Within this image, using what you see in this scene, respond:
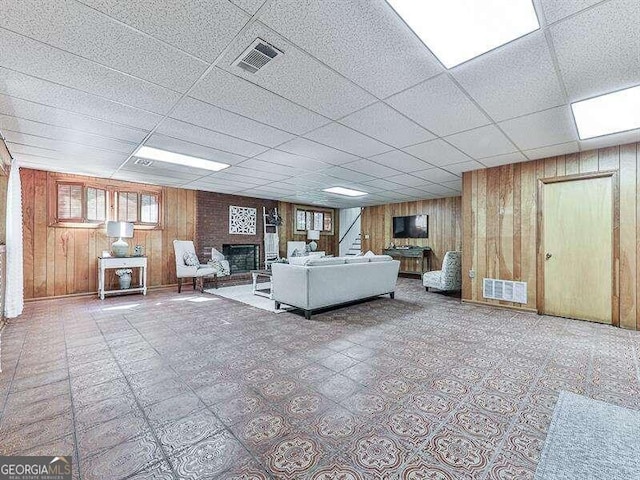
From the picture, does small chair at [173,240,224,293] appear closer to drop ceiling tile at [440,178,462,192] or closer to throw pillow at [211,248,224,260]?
throw pillow at [211,248,224,260]

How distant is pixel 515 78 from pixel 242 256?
24.2ft

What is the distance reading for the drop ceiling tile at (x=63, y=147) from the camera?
350cm

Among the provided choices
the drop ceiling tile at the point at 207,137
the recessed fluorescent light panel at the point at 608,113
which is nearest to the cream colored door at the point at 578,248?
the recessed fluorescent light panel at the point at 608,113

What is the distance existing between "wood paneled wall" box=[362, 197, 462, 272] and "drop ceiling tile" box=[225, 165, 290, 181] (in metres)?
4.90

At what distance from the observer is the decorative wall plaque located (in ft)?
26.3

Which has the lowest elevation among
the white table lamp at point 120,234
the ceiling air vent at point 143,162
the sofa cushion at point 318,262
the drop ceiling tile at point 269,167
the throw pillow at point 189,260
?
the throw pillow at point 189,260

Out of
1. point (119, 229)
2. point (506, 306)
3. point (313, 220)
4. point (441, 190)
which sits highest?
point (441, 190)

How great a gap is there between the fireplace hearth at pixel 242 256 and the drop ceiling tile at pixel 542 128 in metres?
6.83

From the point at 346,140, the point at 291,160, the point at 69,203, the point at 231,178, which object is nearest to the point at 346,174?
the point at 291,160

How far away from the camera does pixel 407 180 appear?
19.4 feet

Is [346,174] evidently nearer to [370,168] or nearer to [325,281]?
[370,168]

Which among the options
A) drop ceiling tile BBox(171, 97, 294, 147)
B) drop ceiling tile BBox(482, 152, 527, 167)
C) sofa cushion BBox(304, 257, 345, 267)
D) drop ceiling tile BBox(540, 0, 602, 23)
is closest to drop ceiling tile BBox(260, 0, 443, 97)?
drop ceiling tile BBox(540, 0, 602, 23)

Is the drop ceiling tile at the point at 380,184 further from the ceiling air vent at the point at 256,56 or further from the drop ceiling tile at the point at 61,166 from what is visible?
the drop ceiling tile at the point at 61,166

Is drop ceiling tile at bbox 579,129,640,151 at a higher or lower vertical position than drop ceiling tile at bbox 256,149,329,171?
lower
